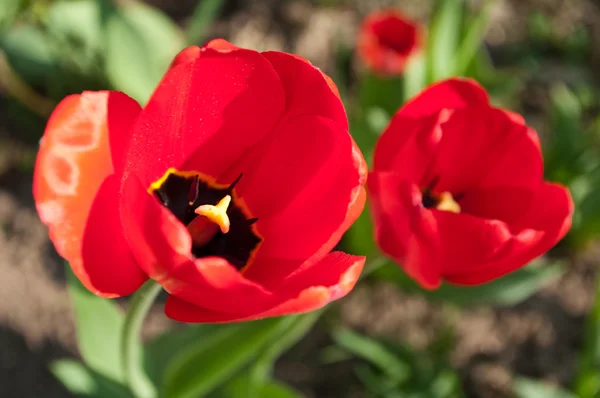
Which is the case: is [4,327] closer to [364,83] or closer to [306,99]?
[364,83]

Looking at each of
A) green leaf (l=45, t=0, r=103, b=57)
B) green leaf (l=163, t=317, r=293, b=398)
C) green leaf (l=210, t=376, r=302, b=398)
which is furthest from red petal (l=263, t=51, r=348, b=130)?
green leaf (l=45, t=0, r=103, b=57)

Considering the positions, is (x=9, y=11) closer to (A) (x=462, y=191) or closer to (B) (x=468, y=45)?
(B) (x=468, y=45)

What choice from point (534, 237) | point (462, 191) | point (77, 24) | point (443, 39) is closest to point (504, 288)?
point (462, 191)

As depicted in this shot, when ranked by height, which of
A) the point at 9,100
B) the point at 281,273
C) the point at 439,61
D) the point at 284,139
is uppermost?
the point at 284,139

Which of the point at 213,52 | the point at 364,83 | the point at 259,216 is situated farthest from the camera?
the point at 364,83

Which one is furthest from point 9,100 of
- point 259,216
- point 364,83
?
point 259,216

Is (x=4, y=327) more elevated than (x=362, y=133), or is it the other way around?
(x=362, y=133)
